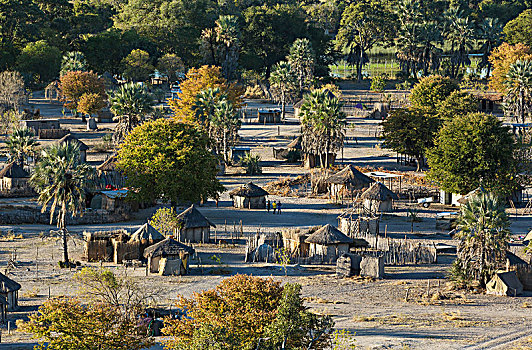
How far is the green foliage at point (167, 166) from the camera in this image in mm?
55219

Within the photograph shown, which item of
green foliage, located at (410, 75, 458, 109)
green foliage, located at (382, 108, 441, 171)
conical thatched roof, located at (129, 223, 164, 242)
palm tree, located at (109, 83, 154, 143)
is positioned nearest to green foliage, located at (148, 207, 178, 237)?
conical thatched roof, located at (129, 223, 164, 242)

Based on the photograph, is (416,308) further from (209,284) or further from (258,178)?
(258,178)

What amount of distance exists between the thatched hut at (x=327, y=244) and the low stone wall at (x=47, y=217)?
48.5 feet

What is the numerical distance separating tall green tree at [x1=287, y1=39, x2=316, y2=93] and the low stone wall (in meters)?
62.5

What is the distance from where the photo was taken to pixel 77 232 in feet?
174

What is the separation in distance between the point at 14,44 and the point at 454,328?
3856 inches

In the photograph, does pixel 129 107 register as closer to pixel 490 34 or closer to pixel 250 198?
pixel 250 198

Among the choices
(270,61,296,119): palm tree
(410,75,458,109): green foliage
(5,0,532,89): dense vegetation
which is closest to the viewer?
(410,75,458,109): green foliage

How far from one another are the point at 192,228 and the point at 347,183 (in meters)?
16.5

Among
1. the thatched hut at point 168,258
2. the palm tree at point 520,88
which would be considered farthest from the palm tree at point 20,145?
the palm tree at point 520,88

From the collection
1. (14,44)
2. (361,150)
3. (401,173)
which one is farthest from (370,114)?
(14,44)

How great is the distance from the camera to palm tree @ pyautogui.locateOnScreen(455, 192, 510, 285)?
4159 centimetres

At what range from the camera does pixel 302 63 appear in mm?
117250

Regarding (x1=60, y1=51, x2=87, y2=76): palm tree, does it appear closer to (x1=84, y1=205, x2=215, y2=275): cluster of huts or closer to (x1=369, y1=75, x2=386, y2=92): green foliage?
(x1=369, y1=75, x2=386, y2=92): green foliage
